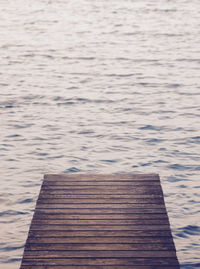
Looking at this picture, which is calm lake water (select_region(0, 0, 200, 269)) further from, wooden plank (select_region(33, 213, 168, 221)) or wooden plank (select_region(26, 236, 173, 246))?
wooden plank (select_region(26, 236, 173, 246))

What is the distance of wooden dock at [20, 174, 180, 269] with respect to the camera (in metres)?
7.18

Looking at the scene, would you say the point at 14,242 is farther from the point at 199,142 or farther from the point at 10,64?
the point at 10,64

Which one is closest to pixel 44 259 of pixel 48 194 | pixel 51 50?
pixel 48 194

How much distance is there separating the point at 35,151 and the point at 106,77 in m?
7.75

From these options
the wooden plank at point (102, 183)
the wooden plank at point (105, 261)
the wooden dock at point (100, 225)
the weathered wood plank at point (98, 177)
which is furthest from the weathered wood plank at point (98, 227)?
the weathered wood plank at point (98, 177)

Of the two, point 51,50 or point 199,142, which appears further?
point 51,50

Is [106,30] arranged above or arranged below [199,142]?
below

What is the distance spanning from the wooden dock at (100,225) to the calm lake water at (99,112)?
95cm

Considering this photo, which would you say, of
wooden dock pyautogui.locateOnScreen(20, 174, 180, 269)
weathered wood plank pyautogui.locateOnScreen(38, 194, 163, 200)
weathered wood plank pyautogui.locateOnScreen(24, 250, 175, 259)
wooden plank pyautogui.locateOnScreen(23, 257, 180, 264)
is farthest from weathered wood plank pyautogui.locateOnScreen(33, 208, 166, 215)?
wooden plank pyautogui.locateOnScreen(23, 257, 180, 264)

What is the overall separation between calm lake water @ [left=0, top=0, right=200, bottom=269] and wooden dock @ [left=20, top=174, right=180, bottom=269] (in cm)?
95

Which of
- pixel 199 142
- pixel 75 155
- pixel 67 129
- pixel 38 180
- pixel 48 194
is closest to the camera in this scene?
pixel 48 194

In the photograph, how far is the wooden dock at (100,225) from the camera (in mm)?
7176

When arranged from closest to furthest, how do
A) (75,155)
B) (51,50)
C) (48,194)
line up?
(48,194) → (75,155) → (51,50)

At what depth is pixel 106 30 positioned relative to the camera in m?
30.6
